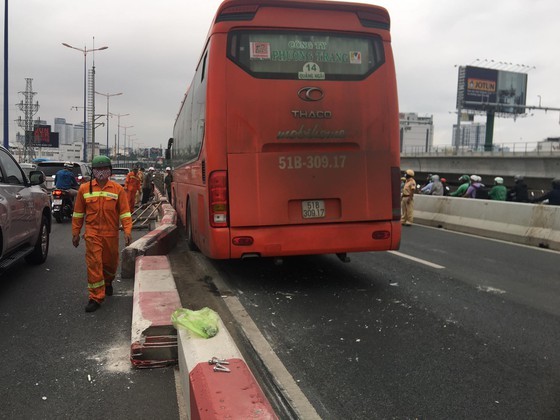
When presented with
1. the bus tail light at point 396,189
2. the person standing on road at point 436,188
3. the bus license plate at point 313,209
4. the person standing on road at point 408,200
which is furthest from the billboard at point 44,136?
the bus tail light at point 396,189

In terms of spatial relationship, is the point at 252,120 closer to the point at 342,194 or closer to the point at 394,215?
the point at 342,194

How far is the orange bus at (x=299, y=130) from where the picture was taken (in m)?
6.10

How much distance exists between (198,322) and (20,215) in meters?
4.51

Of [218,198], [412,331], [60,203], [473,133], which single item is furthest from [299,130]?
[473,133]

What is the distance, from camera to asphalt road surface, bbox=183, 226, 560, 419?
355 cm

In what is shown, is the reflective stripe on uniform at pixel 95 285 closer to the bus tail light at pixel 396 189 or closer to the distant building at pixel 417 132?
the bus tail light at pixel 396 189

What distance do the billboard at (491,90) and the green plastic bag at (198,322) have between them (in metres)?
81.3

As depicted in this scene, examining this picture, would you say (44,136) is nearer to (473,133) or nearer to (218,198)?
(218,198)

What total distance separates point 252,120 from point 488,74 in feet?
273

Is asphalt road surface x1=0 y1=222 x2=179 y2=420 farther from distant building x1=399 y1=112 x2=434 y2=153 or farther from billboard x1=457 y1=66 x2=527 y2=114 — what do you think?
distant building x1=399 y1=112 x2=434 y2=153

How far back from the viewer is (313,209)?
6.36 m

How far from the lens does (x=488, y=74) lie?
78938mm

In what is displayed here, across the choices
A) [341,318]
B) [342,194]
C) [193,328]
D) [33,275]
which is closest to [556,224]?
[342,194]

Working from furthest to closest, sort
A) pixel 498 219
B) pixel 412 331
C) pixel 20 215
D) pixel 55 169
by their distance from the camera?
pixel 55 169
pixel 498 219
pixel 20 215
pixel 412 331
